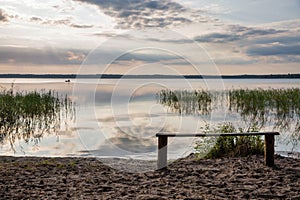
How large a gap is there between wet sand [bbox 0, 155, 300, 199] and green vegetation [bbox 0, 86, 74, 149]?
5346 millimetres

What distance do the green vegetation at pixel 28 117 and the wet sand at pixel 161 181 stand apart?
5.35 meters

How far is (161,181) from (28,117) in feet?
33.9

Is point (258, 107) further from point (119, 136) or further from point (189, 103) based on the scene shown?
point (119, 136)

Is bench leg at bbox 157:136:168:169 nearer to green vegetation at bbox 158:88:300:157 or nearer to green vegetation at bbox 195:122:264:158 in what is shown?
green vegetation at bbox 195:122:264:158

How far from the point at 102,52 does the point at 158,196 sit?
3687 millimetres

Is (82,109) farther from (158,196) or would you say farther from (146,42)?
(158,196)

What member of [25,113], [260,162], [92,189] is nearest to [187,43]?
[260,162]

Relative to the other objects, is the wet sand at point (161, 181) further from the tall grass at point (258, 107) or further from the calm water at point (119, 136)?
the tall grass at point (258, 107)

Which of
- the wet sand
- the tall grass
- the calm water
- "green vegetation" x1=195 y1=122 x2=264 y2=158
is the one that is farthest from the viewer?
the tall grass

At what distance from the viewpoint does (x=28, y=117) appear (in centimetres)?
1485

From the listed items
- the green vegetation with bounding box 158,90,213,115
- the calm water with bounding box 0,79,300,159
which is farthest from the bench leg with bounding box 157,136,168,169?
the green vegetation with bounding box 158,90,213,115

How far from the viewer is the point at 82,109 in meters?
20.0

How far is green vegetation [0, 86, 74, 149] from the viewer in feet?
40.3

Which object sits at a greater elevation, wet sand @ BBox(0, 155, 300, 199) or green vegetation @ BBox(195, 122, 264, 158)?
green vegetation @ BBox(195, 122, 264, 158)
